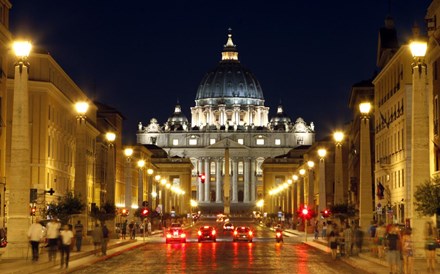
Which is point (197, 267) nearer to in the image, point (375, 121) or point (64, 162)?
point (64, 162)

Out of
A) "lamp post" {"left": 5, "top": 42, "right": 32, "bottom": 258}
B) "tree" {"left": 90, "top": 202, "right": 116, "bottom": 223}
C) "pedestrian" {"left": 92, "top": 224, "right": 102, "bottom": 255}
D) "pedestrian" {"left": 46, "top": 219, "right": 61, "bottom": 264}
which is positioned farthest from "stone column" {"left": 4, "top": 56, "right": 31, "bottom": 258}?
"tree" {"left": 90, "top": 202, "right": 116, "bottom": 223}

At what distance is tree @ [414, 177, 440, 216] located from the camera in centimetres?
3706

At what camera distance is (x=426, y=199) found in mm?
37219

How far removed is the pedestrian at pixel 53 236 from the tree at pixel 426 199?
13.0m

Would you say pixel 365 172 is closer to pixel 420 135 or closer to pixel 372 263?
pixel 372 263

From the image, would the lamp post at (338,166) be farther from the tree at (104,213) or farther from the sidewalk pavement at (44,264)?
the sidewalk pavement at (44,264)

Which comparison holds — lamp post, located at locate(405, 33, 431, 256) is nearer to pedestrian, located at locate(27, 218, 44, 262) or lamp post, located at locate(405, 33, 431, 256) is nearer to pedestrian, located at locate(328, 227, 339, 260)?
pedestrian, located at locate(328, 227, 339, 260)

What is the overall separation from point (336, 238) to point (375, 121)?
171 feet

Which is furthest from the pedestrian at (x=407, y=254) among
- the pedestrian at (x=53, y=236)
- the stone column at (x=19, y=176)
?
the stone column at (x=19, y=176)

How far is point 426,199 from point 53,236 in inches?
537

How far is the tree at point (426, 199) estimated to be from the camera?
37062mm

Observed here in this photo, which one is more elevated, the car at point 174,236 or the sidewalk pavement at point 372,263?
the car at point 174,236

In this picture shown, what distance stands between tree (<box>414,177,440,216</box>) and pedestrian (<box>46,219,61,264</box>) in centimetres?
1303

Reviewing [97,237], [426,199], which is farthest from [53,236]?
[426,199]
